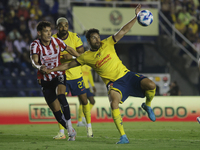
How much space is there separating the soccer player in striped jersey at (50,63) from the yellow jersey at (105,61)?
0.61 meters

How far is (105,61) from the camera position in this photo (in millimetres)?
7156

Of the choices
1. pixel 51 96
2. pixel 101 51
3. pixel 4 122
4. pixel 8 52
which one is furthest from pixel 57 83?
pixel 8 52

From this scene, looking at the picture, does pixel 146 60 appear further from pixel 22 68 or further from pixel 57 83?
pixel 57 83

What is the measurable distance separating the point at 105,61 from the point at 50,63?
1.15 m

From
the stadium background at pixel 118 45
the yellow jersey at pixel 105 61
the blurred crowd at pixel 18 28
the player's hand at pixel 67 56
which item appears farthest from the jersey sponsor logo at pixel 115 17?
the yellow jersey at pixel 105 61

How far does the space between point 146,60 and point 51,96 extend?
10.7m

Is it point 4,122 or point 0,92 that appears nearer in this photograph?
point 4,122

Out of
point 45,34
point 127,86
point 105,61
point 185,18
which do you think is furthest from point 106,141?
point 185,18

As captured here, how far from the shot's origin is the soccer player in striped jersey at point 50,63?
24.1ft

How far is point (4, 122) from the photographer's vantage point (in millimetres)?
13109

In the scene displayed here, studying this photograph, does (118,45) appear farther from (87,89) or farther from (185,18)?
(87,89)

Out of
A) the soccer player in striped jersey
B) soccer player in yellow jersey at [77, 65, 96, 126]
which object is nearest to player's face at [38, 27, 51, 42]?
the soccer player in striped jersey

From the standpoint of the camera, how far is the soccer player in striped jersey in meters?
7.34

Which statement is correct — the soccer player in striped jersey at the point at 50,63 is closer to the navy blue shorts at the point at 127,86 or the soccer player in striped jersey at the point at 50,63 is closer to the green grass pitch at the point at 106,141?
the green grass pitch at the point at 106,141
